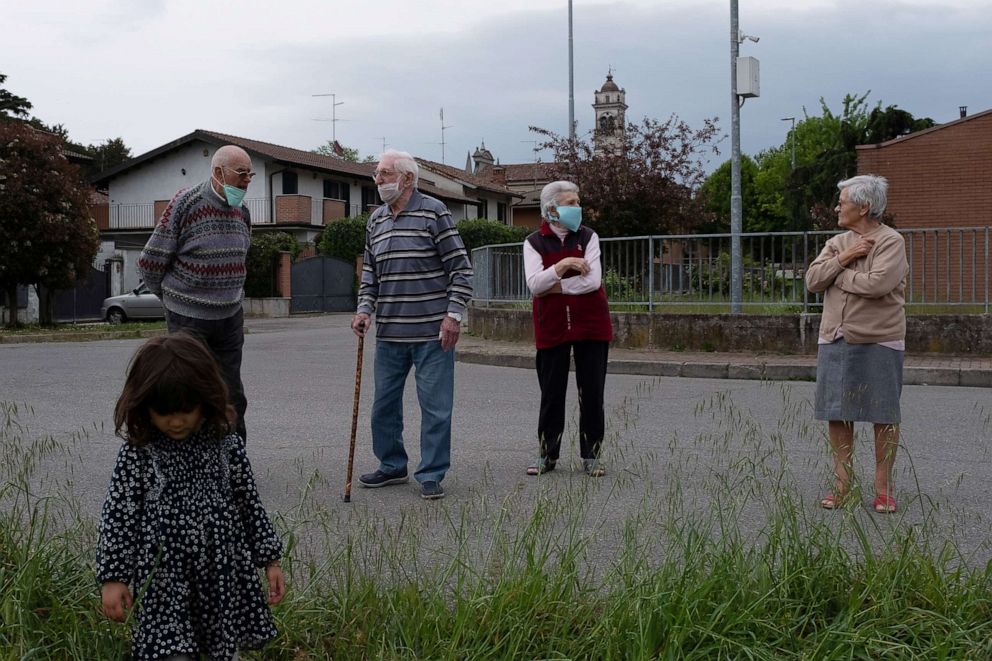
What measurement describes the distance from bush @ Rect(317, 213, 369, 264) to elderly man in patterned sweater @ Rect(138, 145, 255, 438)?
38.0m

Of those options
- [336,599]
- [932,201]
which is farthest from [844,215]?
[932,201]

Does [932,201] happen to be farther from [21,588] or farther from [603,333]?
[21,588]

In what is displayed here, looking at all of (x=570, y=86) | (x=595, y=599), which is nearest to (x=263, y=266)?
(x=570, y=86)

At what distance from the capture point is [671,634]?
293 centimetres

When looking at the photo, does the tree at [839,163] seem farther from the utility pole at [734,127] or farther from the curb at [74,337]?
the curb at [74,337]

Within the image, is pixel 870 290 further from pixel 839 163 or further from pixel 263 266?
pixel 263 266

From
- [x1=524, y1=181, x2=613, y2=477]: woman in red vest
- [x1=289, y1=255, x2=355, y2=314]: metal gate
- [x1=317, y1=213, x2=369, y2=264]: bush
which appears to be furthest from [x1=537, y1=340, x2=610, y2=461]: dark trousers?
[x1=317, y1=213, x2=369, y2=264]: bush

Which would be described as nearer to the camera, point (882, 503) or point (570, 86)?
point (882, 503)

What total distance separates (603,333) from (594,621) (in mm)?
3301

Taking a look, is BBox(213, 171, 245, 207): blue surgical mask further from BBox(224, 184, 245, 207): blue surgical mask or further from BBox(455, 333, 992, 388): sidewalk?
BBox(455, 333, 992, 388): sidewalk

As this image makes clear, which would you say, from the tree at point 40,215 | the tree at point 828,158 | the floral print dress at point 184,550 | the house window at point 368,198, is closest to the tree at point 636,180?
the tree at point 828,158

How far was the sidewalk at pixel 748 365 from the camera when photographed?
39.0 feet

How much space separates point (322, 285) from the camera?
41000mm

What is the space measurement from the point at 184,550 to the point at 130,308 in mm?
32909
